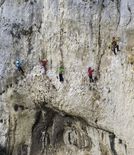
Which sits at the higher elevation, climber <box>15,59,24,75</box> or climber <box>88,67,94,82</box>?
climber <box>15,59,24,75</box>

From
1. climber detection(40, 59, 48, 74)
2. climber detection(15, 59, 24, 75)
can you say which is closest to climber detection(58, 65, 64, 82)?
climber detection(40, 59, 48, 74)

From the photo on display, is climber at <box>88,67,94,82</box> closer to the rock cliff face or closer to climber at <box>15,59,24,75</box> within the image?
the rock cliff face

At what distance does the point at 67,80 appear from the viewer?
2388 centimetres

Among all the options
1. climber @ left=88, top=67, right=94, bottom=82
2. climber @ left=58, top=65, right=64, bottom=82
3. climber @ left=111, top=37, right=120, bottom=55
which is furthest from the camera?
climber @ left=58, top=65, right=64, bottom=82

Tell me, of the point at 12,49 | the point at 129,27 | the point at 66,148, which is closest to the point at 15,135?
the point at 66,148

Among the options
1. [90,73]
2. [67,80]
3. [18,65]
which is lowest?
[67,80]

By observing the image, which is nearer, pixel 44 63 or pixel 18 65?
pixel 44 63

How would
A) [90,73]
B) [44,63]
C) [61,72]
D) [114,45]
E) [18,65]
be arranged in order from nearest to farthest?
[114,45]
[90,73]
[61,72]
[44,63]
[18,65]

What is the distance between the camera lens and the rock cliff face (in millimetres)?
22984

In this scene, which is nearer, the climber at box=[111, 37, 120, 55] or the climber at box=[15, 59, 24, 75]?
the climber at box=[111, 37, 120, 55]

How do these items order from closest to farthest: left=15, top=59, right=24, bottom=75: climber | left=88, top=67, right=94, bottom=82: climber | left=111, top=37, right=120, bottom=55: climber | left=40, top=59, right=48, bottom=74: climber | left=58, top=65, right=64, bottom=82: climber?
left=111, top=37, right=120, bottom=55: climber → left=88, top=67, right=94, bottom=82: climber → left=58, top=65, right=64, bottom=82: climber → left=40, top=59, right=48, bottom=74: climber → left=15, top=59, right=24, bottom=75: climber

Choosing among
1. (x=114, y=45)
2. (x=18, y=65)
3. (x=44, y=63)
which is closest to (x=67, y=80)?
(x=44, y=63)

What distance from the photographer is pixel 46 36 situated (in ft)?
79.8

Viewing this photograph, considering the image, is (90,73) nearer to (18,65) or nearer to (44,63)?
(44,63)
